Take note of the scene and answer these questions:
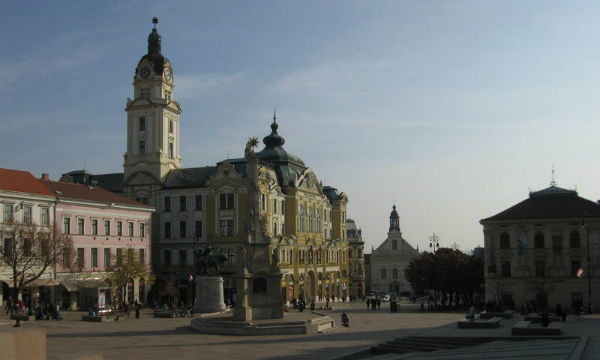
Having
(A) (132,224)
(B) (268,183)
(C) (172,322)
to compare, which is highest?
(B) (268,183)

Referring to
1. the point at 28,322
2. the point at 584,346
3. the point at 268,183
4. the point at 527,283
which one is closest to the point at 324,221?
the point at 268,183

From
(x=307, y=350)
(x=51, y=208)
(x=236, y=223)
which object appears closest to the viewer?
(x=307, y=350)

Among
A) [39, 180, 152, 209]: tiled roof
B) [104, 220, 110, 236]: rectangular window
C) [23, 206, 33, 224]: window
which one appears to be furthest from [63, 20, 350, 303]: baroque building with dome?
[23, 206, 33, 224]: window

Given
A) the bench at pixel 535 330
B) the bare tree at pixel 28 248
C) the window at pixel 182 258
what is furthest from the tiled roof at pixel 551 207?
the bare tree at pixel 28 248

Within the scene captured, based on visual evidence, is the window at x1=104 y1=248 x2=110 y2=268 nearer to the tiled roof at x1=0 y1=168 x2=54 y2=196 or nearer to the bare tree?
the tiled roof at x1=0 y1=168 x2=54 y2=196

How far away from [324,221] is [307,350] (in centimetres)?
6283

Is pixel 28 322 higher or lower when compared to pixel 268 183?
lower

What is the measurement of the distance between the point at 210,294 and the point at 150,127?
31248 mm

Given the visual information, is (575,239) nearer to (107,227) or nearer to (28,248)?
(107,227)

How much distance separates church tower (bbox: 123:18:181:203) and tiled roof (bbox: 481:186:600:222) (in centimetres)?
3568

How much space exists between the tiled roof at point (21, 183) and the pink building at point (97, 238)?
1.36 meters

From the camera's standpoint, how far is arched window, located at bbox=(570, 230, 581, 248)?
57.8 metres

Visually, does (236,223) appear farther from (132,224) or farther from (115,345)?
(115,345)

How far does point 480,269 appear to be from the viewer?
67.9 metres
